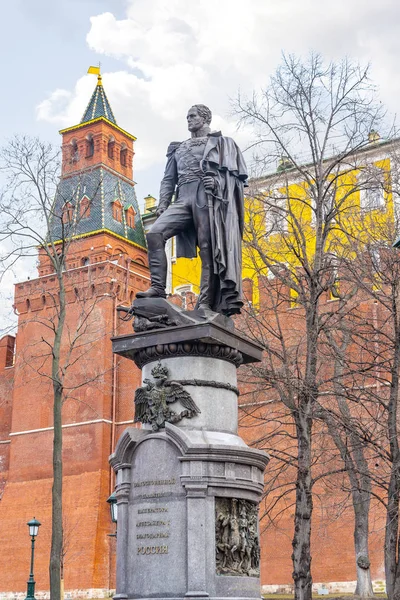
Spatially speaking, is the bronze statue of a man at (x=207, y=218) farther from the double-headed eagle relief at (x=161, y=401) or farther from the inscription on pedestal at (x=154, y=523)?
the inscription on pedestal at (x=154, y=523)

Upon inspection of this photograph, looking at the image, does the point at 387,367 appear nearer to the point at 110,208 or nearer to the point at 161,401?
the point at 161,401

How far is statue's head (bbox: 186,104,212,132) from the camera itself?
8.47 meters

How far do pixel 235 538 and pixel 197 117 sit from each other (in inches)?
159

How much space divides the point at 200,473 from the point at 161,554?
713mm

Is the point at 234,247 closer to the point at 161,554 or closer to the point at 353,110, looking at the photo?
the point at 161,554

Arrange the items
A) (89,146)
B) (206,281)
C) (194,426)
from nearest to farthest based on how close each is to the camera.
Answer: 1. (194,426)
2. (206,281)
3. (89,146)

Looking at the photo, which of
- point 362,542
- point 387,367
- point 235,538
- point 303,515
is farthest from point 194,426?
point 362,542

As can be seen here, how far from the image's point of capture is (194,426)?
23.7 ft

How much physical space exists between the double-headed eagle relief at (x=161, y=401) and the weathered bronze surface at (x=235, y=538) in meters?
0.80

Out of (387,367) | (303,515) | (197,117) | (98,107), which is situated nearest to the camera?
(197,117)

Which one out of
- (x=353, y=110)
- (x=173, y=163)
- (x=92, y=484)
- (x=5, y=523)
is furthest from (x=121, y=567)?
(x=5, y=523)

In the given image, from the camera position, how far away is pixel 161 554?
22.5ft

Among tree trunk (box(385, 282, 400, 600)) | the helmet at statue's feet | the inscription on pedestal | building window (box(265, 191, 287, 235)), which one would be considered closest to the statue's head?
the helmet at statue's feet

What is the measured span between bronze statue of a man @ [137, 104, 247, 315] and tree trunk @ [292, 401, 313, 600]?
286 inches
